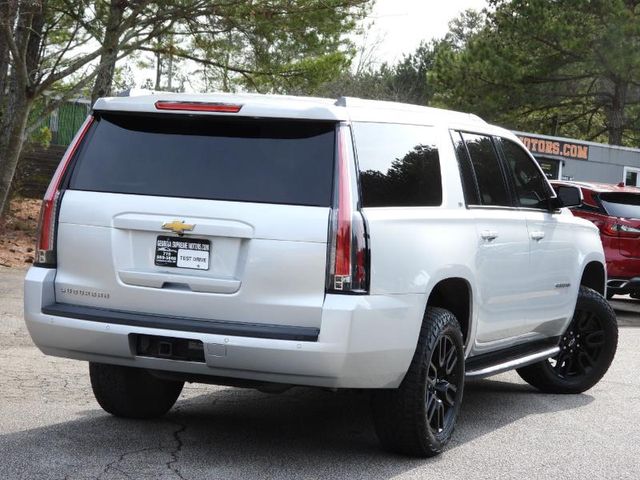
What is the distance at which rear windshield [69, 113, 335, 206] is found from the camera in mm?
5629

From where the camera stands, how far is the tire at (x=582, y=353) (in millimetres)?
8500

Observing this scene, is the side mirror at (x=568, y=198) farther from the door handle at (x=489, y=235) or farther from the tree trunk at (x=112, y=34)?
the tree trunk at (x=112, y=34)

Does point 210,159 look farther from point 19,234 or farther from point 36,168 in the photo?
point 36,168

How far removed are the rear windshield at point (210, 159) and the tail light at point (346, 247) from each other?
9 centimetres

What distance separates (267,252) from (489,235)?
5.89ft

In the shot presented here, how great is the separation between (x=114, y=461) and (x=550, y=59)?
123ft

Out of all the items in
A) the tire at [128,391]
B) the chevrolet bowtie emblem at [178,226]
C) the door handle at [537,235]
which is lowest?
the tire at [128,391]

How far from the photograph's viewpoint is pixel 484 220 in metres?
6.77

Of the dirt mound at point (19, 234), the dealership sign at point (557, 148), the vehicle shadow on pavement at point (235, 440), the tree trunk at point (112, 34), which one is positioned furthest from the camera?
the dealership sign at point (557, 148)

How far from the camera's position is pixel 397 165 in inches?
238

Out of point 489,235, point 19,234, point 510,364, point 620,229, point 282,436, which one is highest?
point 489,235

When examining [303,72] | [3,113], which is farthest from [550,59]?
Answer: [3,113]

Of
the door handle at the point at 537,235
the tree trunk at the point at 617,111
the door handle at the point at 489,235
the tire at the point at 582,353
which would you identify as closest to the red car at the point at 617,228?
the tire at the point at 582,353

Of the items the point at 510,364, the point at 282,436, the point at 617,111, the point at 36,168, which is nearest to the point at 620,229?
the point at 510,364
